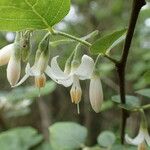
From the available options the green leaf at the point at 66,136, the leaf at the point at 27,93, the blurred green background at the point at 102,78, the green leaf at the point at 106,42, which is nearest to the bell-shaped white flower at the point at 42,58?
the green leaf at the point at 106,42

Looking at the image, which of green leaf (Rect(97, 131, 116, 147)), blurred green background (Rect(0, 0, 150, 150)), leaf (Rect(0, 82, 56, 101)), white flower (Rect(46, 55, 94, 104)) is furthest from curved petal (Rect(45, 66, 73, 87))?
blurred green background (Rect(0, 0, 150, 150))

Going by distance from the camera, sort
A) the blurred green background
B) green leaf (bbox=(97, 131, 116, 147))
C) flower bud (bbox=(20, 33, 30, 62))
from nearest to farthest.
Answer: flower bud (bbox=(20, 33, 30, 62)) → green leaf (bbox=(97, 131, 116, 147)) → the blurred green background

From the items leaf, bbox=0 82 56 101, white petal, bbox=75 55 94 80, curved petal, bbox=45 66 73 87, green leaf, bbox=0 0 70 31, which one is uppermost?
green leaf, bbox=0 0 70 31

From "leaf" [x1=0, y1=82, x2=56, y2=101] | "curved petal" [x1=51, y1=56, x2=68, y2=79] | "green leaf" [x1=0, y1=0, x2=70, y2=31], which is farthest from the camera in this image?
"leaf" [x1=0, y1=82, x2=56, y2=101]

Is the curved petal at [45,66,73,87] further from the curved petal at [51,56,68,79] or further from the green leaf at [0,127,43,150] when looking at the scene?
the green leaf at [0,127,43,150]

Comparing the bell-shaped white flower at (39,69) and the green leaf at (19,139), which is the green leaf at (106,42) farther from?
the green leaf at (19,139)

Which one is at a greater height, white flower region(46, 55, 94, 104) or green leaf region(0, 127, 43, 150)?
white flower region(46, 55, 94, 104)

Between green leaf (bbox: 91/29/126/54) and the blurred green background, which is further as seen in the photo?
the blurred green background

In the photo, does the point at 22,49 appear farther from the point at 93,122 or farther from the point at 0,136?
the point at 93,122
